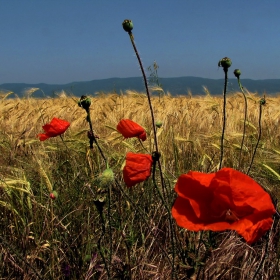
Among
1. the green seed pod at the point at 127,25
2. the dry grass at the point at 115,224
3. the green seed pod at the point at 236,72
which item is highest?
the green seed pod at the point at 127,25

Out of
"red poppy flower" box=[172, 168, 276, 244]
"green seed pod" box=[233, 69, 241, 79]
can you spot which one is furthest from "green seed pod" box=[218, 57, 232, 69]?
"red poppy flower" box=[172, 168, 276, 244]

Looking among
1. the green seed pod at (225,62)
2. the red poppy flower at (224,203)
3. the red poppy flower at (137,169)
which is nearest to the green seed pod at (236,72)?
the green seed pod at (225,62)

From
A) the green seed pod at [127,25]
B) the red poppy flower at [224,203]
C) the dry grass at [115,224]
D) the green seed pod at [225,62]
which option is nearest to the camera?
the red poppy flower at [224,203]

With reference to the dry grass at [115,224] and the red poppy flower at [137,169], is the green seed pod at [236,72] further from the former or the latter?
the red poppy flower at [137,169]

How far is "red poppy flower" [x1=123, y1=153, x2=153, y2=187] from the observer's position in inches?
37.4

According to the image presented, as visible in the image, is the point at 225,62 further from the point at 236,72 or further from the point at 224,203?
the point at 224,203

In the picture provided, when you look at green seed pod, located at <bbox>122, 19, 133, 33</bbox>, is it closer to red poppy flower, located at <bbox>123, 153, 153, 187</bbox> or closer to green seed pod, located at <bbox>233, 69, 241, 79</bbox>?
red poppy flower, located at <bbox>123, 153, 153, 187</bbox>

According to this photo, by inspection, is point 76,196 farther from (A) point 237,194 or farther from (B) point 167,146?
(A) point 237,194

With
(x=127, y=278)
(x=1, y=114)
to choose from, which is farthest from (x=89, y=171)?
(x=1, y=114)

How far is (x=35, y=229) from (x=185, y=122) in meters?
1.48

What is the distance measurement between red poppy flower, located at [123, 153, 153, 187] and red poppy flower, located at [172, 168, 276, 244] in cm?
22

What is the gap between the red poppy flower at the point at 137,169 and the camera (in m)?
0.95

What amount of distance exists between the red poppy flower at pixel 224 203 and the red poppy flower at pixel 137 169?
22cm

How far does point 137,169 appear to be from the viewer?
3.14 ft
